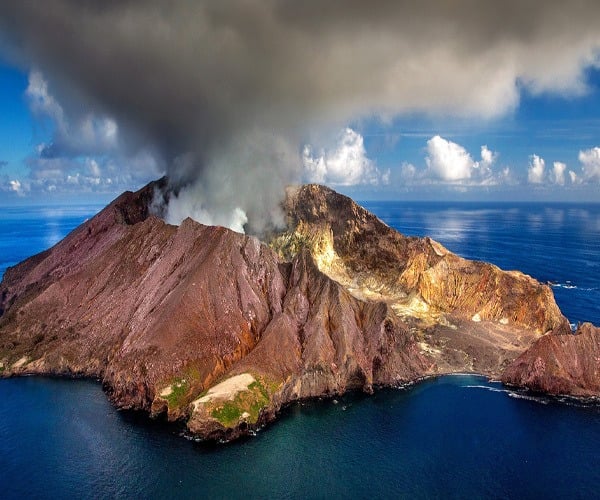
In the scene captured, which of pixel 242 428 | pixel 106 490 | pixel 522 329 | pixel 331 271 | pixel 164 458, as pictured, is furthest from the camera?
pixel 331 271

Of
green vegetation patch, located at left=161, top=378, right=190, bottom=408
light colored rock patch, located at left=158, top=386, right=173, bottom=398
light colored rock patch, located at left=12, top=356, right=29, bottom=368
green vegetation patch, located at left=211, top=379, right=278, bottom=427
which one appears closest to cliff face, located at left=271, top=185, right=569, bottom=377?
green vegetation patch, located at left=211, top=379, right=278, bottom=427

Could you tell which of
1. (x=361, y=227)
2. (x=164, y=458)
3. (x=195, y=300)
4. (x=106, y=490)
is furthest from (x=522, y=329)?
(x=106, y=490)

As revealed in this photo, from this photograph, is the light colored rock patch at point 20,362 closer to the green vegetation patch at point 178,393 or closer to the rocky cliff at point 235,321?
the rocky cliff at point 235,321

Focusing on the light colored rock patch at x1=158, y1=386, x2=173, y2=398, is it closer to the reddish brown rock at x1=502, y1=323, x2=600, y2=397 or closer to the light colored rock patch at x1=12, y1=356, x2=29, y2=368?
the light colored rock patch at x1=12, y1=356, x2=29, y2=368

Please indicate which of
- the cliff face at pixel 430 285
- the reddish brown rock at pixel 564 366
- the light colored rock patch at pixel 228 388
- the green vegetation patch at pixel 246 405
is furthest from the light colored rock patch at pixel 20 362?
the reddish brown rock at pixel 564 366

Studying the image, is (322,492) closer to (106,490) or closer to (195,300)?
(106,490)
